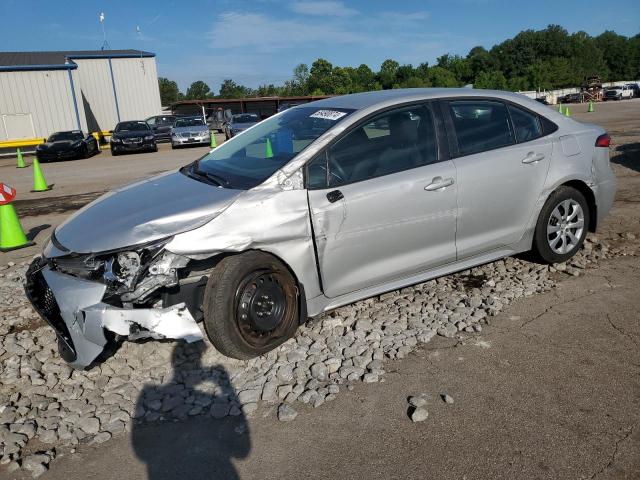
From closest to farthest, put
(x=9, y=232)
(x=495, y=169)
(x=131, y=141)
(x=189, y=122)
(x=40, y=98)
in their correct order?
(x=495, y=169), (x=9, y=232), (x=131, y=141), (x=189, y=122), (x=40, y=98)

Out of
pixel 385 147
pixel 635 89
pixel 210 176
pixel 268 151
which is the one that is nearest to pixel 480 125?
pixel 385 147

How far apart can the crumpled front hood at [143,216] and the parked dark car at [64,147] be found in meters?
19.8

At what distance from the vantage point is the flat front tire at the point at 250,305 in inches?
130

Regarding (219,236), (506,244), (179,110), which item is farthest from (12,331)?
(179,110)

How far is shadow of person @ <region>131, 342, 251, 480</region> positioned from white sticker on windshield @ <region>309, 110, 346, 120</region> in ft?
6.61

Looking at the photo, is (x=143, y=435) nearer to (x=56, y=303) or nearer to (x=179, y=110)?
(x=56, y=303)

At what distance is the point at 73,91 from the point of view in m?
29.4

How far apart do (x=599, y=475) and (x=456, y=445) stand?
0.65 m

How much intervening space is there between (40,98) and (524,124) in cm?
3065

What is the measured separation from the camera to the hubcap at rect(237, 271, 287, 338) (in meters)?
3.39

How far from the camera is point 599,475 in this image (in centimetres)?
238

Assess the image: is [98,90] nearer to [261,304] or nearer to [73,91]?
[73,91]

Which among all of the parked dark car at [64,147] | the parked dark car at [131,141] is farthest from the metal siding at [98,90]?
the parked dark car at [131,141]

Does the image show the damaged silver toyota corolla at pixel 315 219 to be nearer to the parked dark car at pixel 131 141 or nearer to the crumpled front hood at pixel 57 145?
the parked dark car at pixel 131 141
